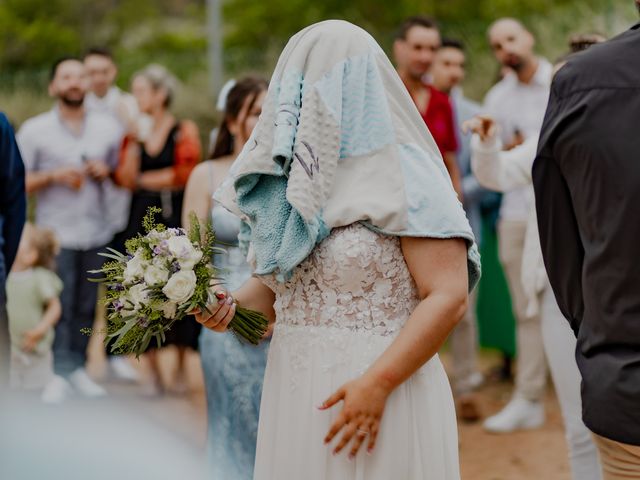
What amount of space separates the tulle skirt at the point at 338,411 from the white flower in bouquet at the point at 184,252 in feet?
1.30

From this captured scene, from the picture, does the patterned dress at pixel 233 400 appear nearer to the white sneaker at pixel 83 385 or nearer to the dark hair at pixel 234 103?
the dark hair at pixel 234 103

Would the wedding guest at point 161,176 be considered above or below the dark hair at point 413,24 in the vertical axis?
below

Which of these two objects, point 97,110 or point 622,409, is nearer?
point 622,409

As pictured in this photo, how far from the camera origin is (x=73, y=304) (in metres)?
9.07

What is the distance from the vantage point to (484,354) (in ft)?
36.3

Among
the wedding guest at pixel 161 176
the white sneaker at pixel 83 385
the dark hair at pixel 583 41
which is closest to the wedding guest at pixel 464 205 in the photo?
the wedding guest at pixel 161 176

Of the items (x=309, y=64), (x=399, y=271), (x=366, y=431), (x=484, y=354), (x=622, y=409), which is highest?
(x=309, y=64)

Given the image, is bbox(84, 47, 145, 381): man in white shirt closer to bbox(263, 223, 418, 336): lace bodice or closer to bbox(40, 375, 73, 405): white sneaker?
bbox(40, 375, 73, 405): white sneaker

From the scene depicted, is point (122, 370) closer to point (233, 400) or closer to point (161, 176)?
point (161, 176)

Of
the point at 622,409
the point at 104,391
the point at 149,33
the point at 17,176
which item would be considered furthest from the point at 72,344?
the point at 149,33

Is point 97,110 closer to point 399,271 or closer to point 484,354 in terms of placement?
point 484,354

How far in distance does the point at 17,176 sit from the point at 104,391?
12.8ft

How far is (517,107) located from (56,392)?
13.6ft

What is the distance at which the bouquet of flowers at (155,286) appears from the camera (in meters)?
3.23
